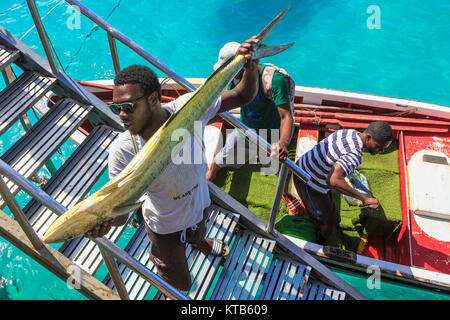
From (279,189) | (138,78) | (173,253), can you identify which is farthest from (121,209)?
(279,189)

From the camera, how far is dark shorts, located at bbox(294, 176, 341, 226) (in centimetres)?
375

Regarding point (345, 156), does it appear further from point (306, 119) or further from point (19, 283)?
point (19, 283)

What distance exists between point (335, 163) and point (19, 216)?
260 centimetres

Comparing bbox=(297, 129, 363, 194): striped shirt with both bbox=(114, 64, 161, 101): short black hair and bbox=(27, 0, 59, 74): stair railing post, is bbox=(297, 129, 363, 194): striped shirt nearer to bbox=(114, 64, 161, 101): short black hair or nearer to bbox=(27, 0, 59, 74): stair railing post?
bbox=(114, 64, 161, 101): short black hair

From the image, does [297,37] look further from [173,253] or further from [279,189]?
[173,253]

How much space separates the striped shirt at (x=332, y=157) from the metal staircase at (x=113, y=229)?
74 cm

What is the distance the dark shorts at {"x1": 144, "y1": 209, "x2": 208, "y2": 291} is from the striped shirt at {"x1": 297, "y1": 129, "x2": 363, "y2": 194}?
1.37m

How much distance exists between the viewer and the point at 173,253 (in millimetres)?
2604

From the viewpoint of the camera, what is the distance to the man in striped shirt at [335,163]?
333 cm

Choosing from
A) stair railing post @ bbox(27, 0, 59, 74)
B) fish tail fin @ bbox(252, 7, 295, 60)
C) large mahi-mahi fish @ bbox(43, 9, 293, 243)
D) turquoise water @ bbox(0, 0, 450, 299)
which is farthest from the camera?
turquoise water @ bbox(0, 0, 450, 299)

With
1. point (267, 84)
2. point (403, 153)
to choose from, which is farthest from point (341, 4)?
point (267, 84)

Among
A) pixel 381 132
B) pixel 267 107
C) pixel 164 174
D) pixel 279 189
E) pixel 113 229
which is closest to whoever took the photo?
pixel 164 174

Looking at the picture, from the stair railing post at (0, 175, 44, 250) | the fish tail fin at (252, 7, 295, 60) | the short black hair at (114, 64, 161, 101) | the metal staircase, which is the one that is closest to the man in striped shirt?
the metal staircase
